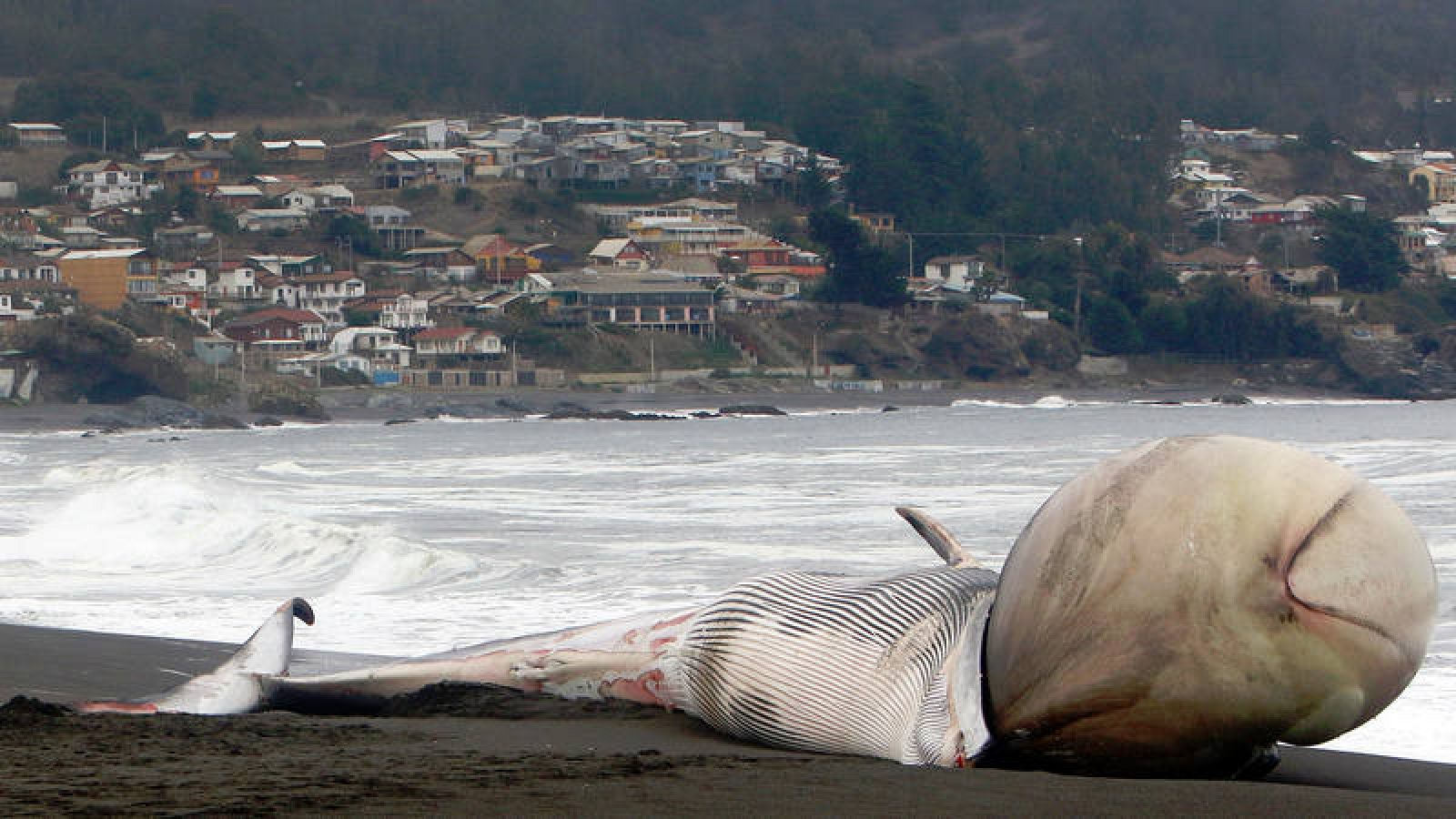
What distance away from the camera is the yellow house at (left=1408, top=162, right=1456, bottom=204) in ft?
457

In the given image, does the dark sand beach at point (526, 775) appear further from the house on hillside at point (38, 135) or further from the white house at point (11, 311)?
the house on hillside at point (38, 135)

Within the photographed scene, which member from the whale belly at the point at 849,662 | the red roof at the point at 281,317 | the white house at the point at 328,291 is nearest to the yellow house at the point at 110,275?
the red roof at the point at 281,317

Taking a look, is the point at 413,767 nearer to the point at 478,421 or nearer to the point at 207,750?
the point at 207,750

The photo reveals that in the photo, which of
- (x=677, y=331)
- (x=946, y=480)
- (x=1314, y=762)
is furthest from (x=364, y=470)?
(x=677, y=331)

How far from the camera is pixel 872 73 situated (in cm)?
14075

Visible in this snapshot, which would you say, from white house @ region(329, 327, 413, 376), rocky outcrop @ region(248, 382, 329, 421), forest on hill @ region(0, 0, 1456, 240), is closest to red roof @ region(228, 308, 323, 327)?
white house @ region(329, 327, 413, 376)

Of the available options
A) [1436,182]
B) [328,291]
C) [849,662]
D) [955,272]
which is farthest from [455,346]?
[1436,182]

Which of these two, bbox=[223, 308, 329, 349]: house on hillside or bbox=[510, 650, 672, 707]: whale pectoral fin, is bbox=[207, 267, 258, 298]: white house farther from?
bbox=[510, 650, 672, 707]: whale pectoral fin

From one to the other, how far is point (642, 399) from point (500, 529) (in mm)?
56560

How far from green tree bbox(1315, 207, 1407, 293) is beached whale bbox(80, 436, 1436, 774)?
10577 centimetres

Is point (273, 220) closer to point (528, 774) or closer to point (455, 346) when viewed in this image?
point (455, 346)

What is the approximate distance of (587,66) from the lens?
491 ft

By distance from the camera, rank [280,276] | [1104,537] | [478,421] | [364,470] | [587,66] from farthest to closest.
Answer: [587,66], [280,276], [478,421], [364,470], [1104,537]

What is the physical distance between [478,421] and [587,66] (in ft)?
288
